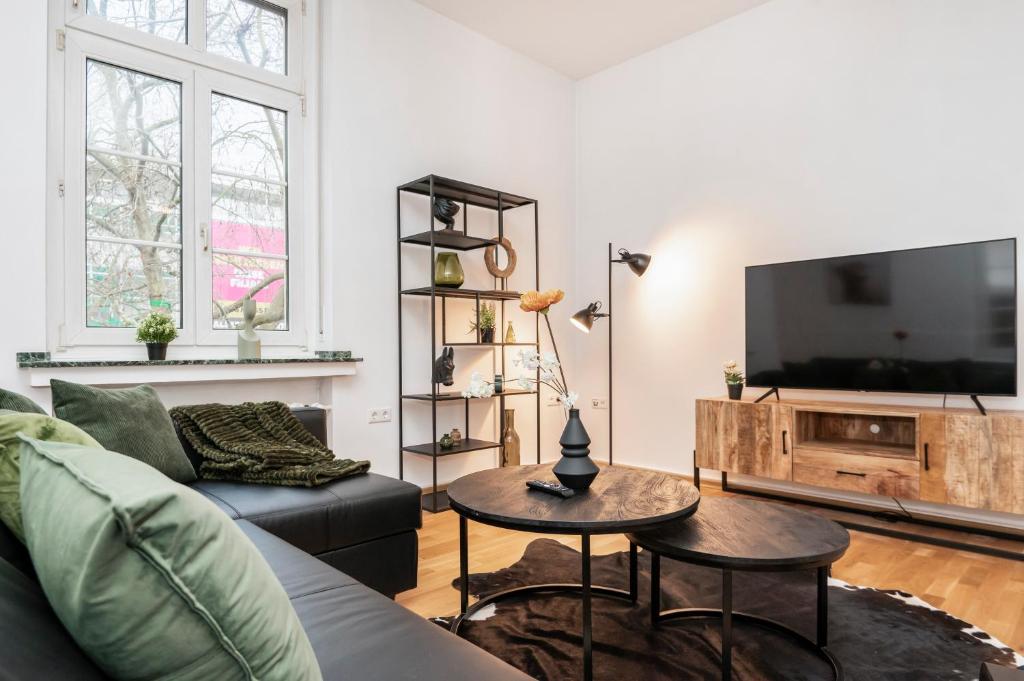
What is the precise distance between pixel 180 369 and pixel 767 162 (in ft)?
12.1

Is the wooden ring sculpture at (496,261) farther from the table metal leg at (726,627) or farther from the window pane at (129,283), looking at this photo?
the table metal leg at (726,627)

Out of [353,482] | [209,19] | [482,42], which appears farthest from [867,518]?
[209,19]

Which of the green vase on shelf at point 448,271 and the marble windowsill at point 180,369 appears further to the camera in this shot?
the green vase on shelf at point 448,271

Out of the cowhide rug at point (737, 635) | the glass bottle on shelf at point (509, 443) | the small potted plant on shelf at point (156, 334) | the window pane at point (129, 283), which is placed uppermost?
the window pane at point (129, 283)

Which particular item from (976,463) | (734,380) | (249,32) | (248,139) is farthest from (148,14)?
(976,463)

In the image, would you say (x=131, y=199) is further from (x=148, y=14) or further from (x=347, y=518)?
(x=347, y=518)

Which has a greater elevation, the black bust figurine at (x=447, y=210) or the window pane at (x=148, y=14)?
the window pane at (x=148, y=14)

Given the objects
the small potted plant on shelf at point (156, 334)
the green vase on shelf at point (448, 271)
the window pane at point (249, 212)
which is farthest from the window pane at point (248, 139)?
the green vase on shelf at point (448, 271)

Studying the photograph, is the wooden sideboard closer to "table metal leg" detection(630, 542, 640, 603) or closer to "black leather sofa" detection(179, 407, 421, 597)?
"table metal leg" detection(630, 542, 640, 603)

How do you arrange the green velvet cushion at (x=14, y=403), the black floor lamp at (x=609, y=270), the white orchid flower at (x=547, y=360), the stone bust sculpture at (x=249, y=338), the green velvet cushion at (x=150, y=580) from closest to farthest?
the green velvet cushion at (x=150, y=580) < the green velvet cushion at (x=14, y=403) < the white orchid flower at (x=547, y=360) < the stone bust sculpture at (x=249, y=338) < the black floor lamp at (x=609, y=270)

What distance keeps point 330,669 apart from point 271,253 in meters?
2.94

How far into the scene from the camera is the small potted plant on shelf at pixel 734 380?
146 inches

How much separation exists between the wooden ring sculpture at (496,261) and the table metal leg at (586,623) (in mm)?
2816

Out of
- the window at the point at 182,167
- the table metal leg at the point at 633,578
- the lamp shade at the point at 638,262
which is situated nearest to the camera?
the table metal leg at the point at 633,578
